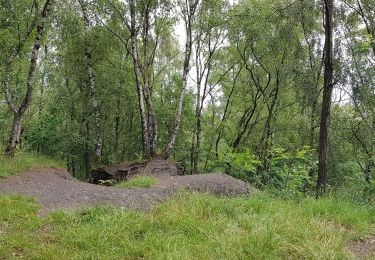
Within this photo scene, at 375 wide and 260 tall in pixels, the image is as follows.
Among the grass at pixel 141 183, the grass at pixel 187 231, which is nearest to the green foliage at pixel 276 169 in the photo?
the grass at pixel 187 231

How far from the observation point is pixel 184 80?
17.3 m

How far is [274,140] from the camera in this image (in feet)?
87.1

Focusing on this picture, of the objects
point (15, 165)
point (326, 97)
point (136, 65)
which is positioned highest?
point (136, 65)

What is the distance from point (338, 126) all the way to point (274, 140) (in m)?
5.17

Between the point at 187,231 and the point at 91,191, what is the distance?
15.2ft

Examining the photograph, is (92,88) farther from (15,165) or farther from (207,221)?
(207,221)

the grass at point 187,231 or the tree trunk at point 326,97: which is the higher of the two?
the tree trunk at point 326,97

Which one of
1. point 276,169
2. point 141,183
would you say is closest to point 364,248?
point 276,169

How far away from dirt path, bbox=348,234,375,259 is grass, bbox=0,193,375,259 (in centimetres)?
13

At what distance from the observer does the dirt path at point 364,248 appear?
16.0ft

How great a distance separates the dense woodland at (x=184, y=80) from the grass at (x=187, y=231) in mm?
8601

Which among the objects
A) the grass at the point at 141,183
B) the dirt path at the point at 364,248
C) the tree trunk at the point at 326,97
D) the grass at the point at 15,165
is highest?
the tree trunk at the point at 326,97

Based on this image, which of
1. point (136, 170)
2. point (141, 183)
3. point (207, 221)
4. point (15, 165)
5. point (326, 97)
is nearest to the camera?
point (207, 221)

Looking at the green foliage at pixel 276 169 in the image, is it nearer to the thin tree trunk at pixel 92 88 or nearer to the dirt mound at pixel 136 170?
the dirt mound at pixel 136 170
